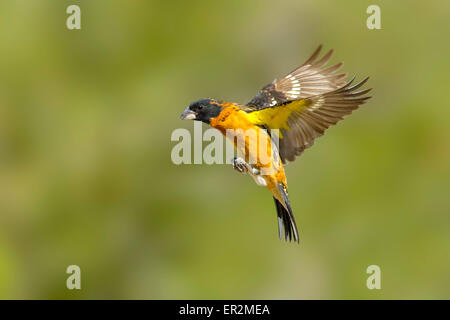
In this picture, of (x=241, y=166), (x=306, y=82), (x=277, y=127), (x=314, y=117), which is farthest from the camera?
(x=306, y=82)

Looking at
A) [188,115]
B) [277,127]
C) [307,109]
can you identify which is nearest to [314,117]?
[307,109]

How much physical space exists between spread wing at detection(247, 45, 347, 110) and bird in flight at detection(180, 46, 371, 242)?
21.4 inches

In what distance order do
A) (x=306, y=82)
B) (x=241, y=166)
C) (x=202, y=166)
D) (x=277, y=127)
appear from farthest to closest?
(x=202, y=166)
(x=306, y=82)
(x=277, y=127)
(x=241, y=166)

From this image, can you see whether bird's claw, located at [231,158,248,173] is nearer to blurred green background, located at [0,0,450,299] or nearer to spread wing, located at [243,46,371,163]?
spread wing, located at [243,46,371,163]

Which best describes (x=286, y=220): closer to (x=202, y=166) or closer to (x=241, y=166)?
(x=241, y=166)

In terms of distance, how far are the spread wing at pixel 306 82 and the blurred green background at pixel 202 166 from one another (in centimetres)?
442

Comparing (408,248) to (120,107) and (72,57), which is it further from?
(72,57)

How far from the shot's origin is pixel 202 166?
356 inches

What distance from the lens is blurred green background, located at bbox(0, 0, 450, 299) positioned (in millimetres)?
8836

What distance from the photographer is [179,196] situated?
9086mm

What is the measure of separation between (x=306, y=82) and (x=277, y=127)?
2.69 ft

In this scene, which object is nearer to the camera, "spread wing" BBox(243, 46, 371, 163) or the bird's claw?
"spread wing" BBox(243, 46, 371, 163)

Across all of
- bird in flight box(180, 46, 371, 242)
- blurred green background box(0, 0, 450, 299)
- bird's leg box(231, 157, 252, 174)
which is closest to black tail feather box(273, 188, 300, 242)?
bird in flight box(180, 46, 371, 242)
